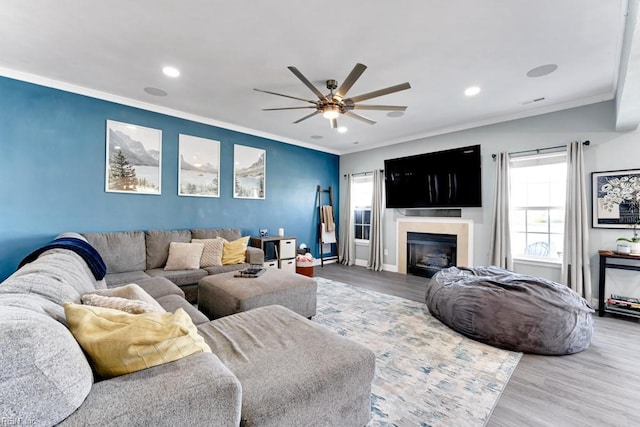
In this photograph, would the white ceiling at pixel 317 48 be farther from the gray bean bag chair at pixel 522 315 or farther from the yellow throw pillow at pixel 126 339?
the yellow throw pillow at pixel 126 339

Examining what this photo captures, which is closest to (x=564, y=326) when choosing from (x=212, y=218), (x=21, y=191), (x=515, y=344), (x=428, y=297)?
(x=515, y=344)

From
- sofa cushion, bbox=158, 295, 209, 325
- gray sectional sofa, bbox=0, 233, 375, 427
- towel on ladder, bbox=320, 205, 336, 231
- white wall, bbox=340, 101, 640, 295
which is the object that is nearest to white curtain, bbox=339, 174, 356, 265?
towel on ladder, bbox=320, 205, 336, 231

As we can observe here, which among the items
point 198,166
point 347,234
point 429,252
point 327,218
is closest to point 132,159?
point 198,166

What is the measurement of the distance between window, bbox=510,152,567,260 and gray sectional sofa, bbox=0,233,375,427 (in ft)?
13.2

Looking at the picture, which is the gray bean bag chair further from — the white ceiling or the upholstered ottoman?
the white ceiling

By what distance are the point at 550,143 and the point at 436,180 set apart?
5.53 ft

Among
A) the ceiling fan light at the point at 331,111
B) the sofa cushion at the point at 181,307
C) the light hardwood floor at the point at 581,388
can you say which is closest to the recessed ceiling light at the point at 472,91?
the ceiling fan light at the point at 331,111

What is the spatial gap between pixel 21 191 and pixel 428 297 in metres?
4.90

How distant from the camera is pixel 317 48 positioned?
8.39 ft

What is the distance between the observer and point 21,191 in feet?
10.2

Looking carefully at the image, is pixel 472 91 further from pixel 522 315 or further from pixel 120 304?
pixel 120 304

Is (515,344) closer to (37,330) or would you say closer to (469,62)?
(469,62)

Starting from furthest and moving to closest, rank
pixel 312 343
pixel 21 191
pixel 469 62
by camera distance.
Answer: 1. pixel 21 191
2. pixel 469 62
3. pixel 312 343

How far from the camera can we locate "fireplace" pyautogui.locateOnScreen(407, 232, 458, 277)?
5.06 m
